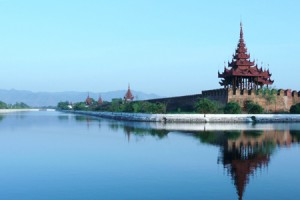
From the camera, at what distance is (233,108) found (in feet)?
174

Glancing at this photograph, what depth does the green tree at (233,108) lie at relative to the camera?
174 ft

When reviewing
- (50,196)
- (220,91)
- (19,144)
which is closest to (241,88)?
(220,91)

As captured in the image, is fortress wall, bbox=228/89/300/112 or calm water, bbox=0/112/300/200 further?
fortress wall, bbox=228/89/300/112

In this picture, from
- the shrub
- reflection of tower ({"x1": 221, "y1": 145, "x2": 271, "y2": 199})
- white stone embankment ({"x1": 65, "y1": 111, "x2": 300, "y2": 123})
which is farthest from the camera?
the shrub

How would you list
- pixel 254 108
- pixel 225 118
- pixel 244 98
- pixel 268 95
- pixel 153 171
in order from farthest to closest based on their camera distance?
1. pixel 268 95
2. pixel 244 98
3. pixel 254 108
4. pixel 225 118
5. pixel 153 171

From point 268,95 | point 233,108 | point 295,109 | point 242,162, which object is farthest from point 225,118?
point 242,162

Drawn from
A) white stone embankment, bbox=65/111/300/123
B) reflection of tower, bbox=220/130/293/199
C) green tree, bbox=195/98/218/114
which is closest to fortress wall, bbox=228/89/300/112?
green tree, bbox=195/98/218/114

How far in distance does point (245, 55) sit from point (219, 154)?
43.3 meters

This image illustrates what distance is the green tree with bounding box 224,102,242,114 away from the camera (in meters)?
53.2

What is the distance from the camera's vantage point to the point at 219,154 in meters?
21.2

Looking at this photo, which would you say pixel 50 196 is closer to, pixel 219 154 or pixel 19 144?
pixel 219 154

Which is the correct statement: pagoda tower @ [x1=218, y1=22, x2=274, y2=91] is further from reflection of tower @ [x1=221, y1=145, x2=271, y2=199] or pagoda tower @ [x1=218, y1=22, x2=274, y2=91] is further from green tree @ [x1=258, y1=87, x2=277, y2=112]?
reflection of tower @ [x1=221, y1=145, x2=271, y2=199]

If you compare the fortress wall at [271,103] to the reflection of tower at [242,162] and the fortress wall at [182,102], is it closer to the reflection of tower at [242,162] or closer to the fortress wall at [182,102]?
the fortress wall at [182,102]

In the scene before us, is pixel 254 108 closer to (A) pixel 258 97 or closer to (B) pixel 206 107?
(A) pixel 258 97
